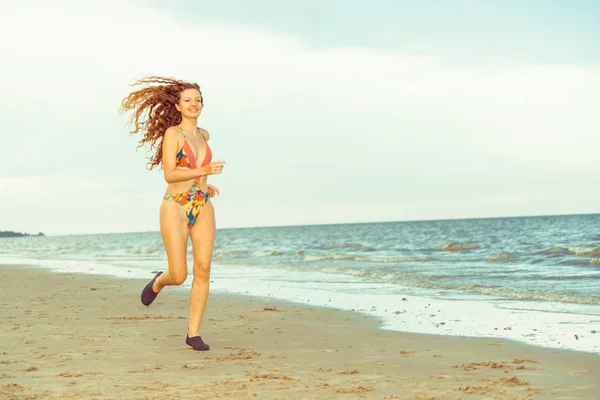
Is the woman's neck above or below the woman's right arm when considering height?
above

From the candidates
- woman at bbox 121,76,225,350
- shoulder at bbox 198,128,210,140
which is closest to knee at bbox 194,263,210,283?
woman at bbox 121,76,225,350

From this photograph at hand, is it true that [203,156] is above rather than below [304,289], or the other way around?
above

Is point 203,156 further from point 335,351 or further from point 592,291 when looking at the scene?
point 592,291

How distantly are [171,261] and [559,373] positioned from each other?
126 inches

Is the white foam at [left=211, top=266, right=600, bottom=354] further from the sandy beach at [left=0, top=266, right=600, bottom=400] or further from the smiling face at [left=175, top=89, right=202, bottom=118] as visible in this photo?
the smiling face at [left=175, top=89, right=202, bottom=118]

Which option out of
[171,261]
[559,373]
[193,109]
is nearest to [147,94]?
[193,109]

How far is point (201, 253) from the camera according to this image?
6.09 meters

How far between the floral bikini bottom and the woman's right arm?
0.56 feet

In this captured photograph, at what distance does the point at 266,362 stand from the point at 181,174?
166cm

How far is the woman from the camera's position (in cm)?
593

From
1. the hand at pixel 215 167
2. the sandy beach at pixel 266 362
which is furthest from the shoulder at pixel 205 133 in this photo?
the sandy beach at pixel 266 362

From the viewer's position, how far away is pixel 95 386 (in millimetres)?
4695

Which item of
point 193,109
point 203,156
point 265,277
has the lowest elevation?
point 265,277

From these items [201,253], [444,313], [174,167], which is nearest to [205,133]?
[174,167]
